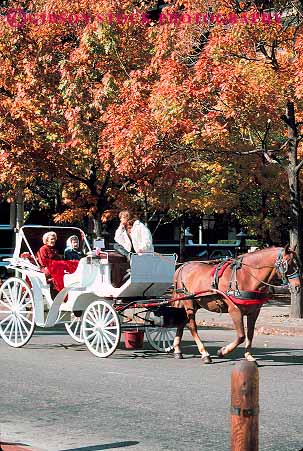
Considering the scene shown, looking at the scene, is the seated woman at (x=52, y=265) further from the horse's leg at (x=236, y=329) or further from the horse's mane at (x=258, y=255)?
the horse's mane at (x=258, y=255)

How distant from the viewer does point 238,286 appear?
12.6m

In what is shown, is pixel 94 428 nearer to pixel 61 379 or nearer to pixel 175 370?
pixel 61 379

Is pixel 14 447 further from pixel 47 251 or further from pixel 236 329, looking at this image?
pixel 47 251

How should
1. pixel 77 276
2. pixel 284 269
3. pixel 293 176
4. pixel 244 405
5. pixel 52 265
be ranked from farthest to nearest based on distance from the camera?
pixel 293 176 → pixel 52 265 → pixel 77 276 → pixel 284 269 → pixel 244 405

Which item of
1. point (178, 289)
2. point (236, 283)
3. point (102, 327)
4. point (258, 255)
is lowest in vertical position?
point (102, 327)

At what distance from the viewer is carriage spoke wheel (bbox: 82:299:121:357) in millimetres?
12852

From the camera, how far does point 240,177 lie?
26.1 m

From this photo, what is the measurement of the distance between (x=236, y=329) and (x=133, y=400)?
296cm

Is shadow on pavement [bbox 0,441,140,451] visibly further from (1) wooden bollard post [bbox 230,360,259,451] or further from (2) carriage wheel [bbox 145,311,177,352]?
(2) carriage wheel [bbox 145,311,177,352]

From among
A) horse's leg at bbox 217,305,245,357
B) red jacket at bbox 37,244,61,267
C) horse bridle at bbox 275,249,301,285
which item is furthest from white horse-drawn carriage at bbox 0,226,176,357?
horse bridle at bbox 275,249,301,285

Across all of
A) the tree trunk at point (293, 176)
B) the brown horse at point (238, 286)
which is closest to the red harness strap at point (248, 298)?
the brown horse at point (238, 286)

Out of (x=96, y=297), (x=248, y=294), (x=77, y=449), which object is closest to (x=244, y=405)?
(x=77, y=449)

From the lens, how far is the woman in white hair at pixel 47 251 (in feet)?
47.8

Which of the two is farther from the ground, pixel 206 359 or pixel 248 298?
pixel 248 298
